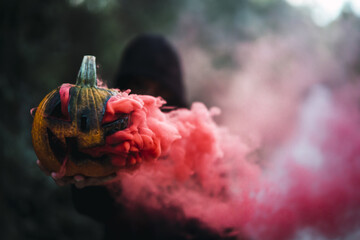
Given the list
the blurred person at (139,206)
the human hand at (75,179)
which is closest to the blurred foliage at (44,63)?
the blurred person at (139,206)

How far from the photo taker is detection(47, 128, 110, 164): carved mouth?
126cm

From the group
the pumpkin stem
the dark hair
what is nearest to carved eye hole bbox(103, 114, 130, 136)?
the pumpkin stem

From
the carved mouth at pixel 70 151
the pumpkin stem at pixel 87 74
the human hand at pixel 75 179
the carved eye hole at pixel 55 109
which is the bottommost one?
the human hand at pixel 75 179

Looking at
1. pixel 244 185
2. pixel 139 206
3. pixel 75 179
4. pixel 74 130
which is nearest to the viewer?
pixel 74 130

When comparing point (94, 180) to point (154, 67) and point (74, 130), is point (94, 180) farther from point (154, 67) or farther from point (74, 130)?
point (154, 67)

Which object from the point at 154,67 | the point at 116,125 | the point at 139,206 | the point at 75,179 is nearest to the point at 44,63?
the point at 154,67

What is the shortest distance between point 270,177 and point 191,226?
751mm

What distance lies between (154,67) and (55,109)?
2.58m

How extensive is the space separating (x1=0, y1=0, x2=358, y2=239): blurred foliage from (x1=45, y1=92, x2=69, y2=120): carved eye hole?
4117mm

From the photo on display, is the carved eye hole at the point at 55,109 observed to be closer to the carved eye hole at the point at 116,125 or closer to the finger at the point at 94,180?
the carved eye hole at the point at 116,125

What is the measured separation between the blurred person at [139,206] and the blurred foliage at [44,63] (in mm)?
2045

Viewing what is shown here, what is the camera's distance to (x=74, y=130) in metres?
1.22

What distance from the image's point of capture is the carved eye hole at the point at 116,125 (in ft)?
A: 4.11

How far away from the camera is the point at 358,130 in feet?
6.86
